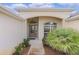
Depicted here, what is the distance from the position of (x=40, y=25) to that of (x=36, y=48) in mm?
368

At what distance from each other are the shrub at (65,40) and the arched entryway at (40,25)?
0.35 feet

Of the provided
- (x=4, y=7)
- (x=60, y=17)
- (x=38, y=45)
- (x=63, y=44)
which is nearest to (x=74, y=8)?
(x=60, y=17)

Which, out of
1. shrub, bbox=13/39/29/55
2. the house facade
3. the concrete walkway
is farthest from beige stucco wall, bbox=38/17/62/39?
shrub, bbox=13/39/29/55

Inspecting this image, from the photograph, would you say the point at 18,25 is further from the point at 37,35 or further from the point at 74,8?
the point at 74,8

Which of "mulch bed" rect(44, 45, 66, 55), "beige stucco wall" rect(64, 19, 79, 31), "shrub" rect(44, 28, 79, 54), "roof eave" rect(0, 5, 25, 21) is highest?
"roof eave" rect(0, 5, 25, 21)

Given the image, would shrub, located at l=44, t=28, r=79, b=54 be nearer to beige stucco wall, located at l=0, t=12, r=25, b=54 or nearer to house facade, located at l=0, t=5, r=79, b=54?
house facade, located at l=0, t=5, r=79, b=54

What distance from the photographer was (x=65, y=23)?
3260mm

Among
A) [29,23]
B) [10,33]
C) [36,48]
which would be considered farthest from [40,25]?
[10,33]

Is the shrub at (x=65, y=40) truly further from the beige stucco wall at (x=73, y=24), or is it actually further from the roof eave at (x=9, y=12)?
the roof eave at (x=9, y=12)

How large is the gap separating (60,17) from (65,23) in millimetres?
122

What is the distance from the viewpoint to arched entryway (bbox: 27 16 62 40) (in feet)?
10.7

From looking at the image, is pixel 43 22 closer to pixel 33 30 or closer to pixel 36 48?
pixel 33 30

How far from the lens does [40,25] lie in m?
3.30

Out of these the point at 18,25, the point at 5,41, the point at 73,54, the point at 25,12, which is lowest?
the point at 73,54
